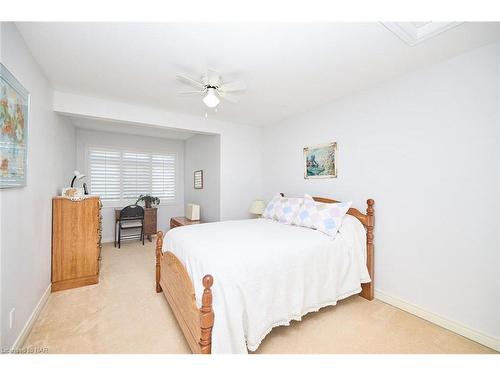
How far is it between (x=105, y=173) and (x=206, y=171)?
2356mm

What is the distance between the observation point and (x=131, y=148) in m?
5.19

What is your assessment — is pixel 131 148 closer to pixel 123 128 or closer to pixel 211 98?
pixel 123 128

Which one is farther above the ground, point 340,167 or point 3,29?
point 3,29

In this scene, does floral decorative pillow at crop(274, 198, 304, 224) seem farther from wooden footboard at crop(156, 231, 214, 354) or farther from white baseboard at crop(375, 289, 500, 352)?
wooden footboard at crop(156, 231, 214, 354)

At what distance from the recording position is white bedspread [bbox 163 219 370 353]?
58.7 inches

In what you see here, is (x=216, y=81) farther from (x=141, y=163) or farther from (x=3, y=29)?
(x=141, y=163)

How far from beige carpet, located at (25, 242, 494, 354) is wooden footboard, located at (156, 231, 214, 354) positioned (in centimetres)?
21

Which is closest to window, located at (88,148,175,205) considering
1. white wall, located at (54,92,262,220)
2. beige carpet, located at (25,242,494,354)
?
white wall, located at (54,92,262,220)

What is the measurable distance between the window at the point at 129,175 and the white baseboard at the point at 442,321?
4.93 m

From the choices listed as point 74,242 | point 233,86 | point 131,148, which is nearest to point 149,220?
point 131,148

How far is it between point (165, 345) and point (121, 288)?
1352 millimetres

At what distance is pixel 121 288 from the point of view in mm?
2744

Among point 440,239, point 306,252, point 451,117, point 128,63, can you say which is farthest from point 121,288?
point 451,117

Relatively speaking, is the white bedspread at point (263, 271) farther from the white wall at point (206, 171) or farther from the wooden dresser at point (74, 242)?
the white wall at point (206, 171)
